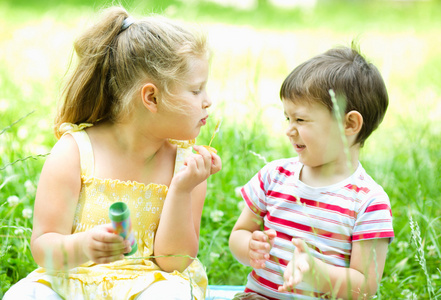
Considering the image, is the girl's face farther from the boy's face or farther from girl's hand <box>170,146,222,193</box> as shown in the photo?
the boy's face

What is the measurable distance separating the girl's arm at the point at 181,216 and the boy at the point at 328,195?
0.72 feet

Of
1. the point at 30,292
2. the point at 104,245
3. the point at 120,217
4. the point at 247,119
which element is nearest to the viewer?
the point at 120,217

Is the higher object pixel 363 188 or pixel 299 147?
pixel 299 147

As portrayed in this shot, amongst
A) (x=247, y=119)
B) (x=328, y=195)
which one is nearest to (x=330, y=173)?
(x=328, y=195)

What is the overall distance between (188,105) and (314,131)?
1.46 feet

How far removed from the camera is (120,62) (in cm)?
201

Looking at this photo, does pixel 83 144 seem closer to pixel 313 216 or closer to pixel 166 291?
pixel 166 291

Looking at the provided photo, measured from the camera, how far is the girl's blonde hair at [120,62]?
1.98m

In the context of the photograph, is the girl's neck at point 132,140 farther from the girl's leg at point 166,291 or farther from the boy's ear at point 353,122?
the boy's ear at point 353,122

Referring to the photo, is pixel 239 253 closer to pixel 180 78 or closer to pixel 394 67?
pixel 180 78

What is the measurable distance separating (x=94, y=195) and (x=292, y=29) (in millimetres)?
7743

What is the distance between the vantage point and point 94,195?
198 centimetres

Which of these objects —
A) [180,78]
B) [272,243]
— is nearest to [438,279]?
[272,243]

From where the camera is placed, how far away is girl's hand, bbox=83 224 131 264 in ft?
5.36
